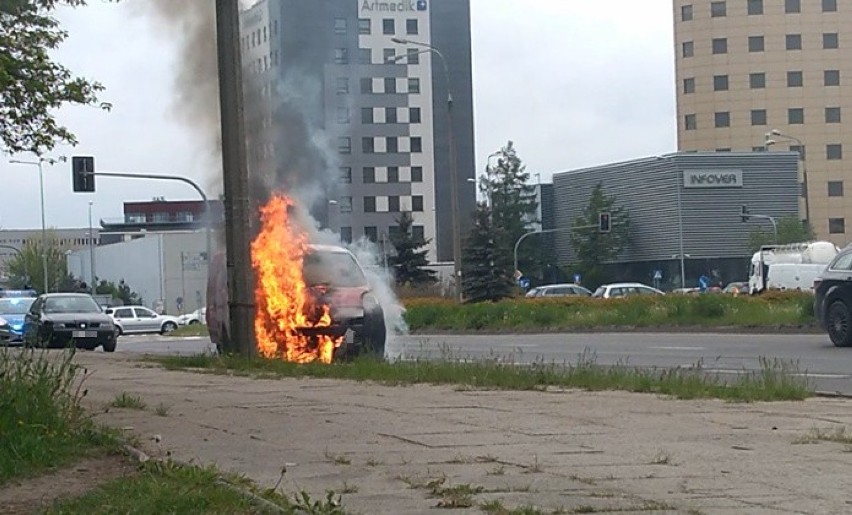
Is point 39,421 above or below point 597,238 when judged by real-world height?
below

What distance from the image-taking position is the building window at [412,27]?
76.5 metres

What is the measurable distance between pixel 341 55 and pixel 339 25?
176 centimetres

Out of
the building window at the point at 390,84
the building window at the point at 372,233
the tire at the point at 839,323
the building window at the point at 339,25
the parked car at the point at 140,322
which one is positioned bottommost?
the parked car at the point at 140,322

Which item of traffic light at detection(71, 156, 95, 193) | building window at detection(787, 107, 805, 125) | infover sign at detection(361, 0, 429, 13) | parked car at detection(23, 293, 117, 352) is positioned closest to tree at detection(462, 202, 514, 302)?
infover sign at detection(361, 0, 429, 13)

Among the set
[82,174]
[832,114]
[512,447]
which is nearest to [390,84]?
[82,174]

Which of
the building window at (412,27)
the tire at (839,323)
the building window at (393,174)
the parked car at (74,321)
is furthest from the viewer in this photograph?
the building window at (412,27)

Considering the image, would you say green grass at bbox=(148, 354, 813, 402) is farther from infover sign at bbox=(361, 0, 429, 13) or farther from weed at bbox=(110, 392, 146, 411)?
infover sign at bbox=(361, 0, 429, 13)

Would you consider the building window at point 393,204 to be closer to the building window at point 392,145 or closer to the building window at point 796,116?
the building window at point 392,145

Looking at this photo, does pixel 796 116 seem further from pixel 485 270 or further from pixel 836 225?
pixel 485 270

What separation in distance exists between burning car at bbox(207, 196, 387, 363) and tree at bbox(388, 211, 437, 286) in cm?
4445

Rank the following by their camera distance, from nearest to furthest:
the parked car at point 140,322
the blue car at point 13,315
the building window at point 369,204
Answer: the blue car at point 13,315 < the building window at point 369,204 < the parked car at point 140,322

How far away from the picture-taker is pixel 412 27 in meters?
77.9

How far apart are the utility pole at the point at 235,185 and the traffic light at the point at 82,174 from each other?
25.3 m

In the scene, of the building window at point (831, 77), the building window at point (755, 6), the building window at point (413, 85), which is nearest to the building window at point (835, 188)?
the building window at point (831, 77)
